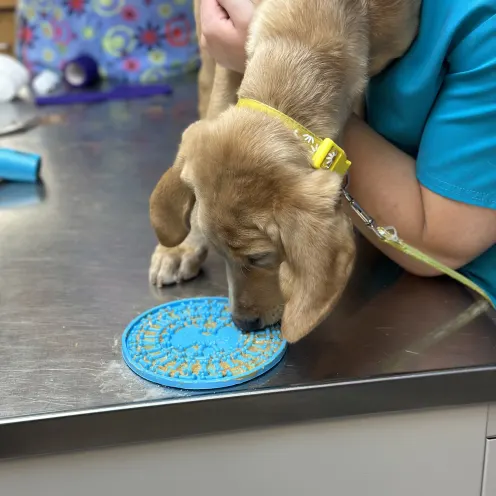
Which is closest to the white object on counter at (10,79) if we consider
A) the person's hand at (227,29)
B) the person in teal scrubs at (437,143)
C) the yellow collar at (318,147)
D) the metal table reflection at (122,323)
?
the metal table reflection at (122,323)

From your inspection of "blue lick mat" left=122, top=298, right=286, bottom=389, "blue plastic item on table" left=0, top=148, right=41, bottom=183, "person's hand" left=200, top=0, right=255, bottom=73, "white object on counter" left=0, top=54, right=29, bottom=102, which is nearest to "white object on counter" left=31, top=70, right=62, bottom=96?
"white object on counter" left=0, top=54, right=29, bottom=102

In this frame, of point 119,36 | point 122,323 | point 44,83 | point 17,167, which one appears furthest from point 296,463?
point 119,36

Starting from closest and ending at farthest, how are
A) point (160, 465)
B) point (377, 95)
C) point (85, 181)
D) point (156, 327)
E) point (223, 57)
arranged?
point (160, 465) → point (156, 327) → point (377, 95) → point (223, 57) → point (85, 181)

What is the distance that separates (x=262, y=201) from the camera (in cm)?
80

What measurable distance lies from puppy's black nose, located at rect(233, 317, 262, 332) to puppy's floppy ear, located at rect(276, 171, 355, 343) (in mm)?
104

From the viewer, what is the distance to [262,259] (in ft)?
2.87

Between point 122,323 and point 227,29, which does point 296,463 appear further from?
point 227,29

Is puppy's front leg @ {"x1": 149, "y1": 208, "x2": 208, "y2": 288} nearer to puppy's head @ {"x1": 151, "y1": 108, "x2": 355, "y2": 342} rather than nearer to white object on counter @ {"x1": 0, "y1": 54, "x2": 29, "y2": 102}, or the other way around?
puppy's head @ {"x1": 151, "y1": 108, "x2": 355, "y2": 342}

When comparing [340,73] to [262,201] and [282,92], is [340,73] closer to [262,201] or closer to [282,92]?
[282,92]

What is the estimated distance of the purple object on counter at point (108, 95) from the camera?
2.02 m

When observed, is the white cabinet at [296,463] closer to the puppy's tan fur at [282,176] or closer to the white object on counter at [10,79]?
the puppy's tan fur at [282,176]

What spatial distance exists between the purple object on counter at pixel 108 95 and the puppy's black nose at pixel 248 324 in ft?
4.40

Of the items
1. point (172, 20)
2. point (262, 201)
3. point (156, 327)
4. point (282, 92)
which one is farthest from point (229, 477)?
point (172, 20)

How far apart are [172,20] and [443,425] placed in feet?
6.27
